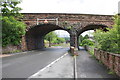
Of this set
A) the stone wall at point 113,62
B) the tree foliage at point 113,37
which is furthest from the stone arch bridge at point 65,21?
the stone wall at point 113,62

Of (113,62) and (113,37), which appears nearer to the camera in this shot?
(113,62)

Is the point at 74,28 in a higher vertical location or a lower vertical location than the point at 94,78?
higher

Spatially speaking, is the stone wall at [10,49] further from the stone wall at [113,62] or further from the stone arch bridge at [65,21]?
the stone wall at [113,62]

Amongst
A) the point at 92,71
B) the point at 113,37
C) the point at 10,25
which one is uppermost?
the point at 10,25

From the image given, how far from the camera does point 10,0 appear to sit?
20.2 metres

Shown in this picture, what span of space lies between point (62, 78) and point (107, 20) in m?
22.4

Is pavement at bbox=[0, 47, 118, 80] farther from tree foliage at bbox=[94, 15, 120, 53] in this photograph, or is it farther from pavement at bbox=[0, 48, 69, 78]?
tree foliage at bbox=[94, 15, 120, 53]

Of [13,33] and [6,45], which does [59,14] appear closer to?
[13,33]

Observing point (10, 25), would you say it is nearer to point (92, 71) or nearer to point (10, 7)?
point (10, 7)

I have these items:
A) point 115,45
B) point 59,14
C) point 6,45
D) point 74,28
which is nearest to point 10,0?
point 6,45

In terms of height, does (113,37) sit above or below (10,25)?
below

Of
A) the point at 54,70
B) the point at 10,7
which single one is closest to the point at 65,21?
the point at 10,7

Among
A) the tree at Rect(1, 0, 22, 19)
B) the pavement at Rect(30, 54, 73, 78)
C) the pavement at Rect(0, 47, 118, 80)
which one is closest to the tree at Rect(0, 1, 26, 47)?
the tree at Rect(1, 0, 22, 19)

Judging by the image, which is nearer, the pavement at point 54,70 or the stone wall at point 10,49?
the pavement at point 54,70
